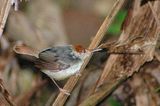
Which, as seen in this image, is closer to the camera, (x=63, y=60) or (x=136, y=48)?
(x=63, y=60)

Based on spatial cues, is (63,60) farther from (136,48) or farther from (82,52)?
(136,48)

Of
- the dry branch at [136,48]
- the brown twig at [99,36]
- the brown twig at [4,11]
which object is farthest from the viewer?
the dry branch at [136,48]

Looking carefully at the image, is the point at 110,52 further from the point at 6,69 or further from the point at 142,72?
the point at 6,69

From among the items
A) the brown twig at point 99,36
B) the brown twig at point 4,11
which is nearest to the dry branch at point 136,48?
the brown twig at point 99,36


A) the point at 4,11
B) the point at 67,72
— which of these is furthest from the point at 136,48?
the point at 4,11

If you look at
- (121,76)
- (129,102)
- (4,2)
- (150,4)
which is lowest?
(129,102)

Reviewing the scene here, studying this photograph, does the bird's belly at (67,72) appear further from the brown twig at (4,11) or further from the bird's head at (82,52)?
the brown twig at (4,11)

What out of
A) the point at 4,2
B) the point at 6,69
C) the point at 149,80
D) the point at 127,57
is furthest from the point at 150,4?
the point at 6,69

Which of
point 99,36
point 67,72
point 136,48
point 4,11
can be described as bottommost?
point 136,48
